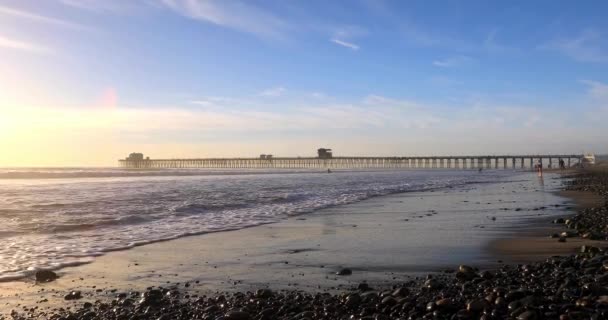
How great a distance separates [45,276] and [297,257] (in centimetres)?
361

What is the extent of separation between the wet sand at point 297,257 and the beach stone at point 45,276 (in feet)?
0.36

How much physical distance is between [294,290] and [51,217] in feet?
34.2

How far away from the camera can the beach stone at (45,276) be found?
7079 millimetres

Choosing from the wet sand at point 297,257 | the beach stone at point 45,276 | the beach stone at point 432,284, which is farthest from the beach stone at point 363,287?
the beach stone at point 45,276

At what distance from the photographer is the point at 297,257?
8.54 m

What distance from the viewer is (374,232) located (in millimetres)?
11406

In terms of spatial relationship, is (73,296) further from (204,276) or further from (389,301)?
(389,301)

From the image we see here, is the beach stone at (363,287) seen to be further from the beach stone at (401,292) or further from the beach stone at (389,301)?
the beach stone at (389,301)

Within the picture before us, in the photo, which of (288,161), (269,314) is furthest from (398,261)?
(288,161)

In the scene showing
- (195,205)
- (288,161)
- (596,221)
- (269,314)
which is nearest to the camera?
(269,314)

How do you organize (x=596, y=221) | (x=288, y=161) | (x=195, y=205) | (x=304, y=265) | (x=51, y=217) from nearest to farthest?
(x=304, y=265)
(x=596, y=221)
(x=51, y=217)
(x=195, y=205)
(x=288, y=161)

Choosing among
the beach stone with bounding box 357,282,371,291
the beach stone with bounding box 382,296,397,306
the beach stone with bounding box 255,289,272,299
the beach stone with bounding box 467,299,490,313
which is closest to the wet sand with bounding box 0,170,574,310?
the beach stone with bounding box 357,282,371,291

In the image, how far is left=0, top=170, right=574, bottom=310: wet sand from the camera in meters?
6.71

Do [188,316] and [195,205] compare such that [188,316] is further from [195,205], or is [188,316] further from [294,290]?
[195,205]
